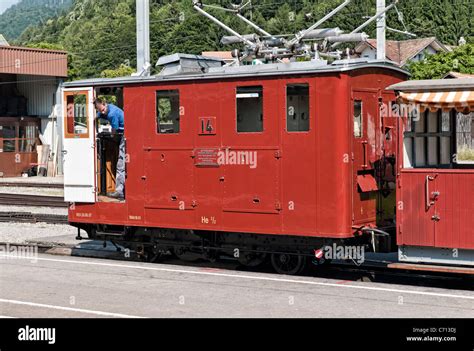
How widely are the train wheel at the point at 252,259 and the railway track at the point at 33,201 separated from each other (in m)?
11.5

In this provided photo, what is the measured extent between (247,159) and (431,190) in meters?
3.02

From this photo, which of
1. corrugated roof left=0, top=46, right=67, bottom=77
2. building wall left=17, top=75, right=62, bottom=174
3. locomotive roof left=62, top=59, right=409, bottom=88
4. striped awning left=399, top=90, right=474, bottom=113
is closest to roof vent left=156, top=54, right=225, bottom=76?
locomotive roof left=62, top=59, right=409, bottom=88

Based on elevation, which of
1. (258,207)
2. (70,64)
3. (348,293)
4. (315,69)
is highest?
(70,64)

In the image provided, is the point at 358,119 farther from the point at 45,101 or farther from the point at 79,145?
the point at 45,101

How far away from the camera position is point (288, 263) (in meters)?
13.3

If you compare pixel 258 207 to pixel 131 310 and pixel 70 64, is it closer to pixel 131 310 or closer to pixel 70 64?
pixel 131 310

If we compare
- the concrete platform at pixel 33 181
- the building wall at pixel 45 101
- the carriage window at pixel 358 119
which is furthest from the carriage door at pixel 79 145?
the building wall at pixel 45 101

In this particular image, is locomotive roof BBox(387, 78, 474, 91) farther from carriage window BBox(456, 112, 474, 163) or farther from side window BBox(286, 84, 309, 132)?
side window BBox(286, 84, 309, 132)

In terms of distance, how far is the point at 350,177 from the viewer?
12148mm

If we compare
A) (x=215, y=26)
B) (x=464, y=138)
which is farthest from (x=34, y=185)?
(x=215, y=26)

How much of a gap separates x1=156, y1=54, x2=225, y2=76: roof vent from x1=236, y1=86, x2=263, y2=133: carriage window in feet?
3.59

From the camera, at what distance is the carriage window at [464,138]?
12.4 m
